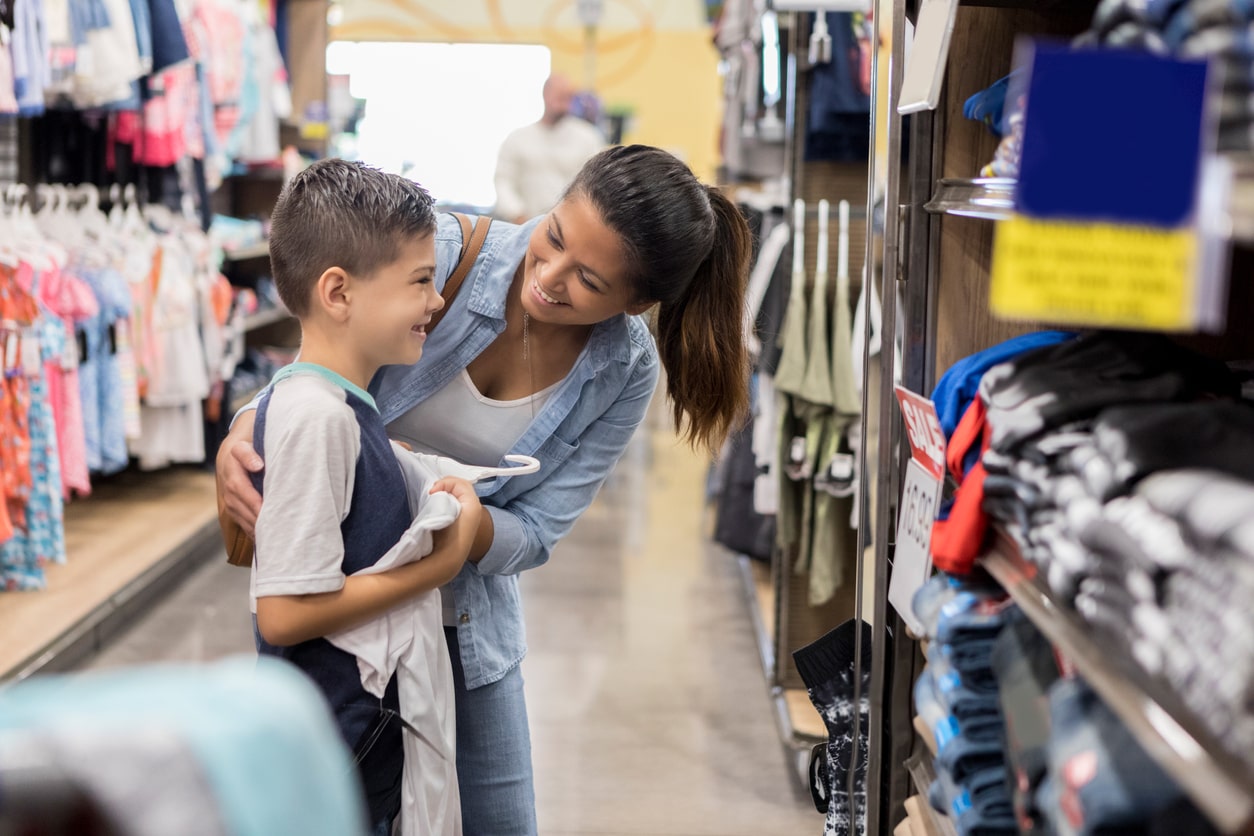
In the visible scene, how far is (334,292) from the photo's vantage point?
65.9 inches

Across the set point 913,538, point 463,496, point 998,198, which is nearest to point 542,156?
point 463,496

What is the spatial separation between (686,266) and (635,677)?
98.5 inches

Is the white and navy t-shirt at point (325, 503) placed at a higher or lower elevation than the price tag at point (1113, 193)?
lower

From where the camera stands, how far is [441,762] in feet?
5.59

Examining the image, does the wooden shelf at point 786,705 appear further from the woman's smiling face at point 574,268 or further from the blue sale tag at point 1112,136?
the blue sale tag at point 1112,136

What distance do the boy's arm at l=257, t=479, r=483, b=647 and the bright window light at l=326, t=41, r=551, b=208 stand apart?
11832 millimetres

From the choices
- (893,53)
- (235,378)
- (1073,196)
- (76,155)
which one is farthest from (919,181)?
(235,378)

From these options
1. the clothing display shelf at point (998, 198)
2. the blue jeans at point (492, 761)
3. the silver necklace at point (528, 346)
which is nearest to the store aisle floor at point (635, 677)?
the blue jeans at point (492, 761)

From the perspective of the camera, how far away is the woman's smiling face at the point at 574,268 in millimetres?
1894

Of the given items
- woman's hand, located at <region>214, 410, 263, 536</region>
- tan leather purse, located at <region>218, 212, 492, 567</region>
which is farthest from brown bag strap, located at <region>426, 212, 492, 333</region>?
woman's hand, located at <region>214, 410, 263, 536</region>

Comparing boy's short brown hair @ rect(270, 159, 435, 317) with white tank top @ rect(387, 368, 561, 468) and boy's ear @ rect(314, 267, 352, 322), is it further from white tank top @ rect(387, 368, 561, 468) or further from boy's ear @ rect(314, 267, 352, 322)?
white tank top @ rect(387, 368, 561, 468)

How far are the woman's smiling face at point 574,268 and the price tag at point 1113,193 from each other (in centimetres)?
101

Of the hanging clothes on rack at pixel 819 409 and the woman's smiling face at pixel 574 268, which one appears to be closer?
the woman's smiling face at pixel 574 268

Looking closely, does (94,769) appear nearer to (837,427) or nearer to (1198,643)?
(1198,643)
